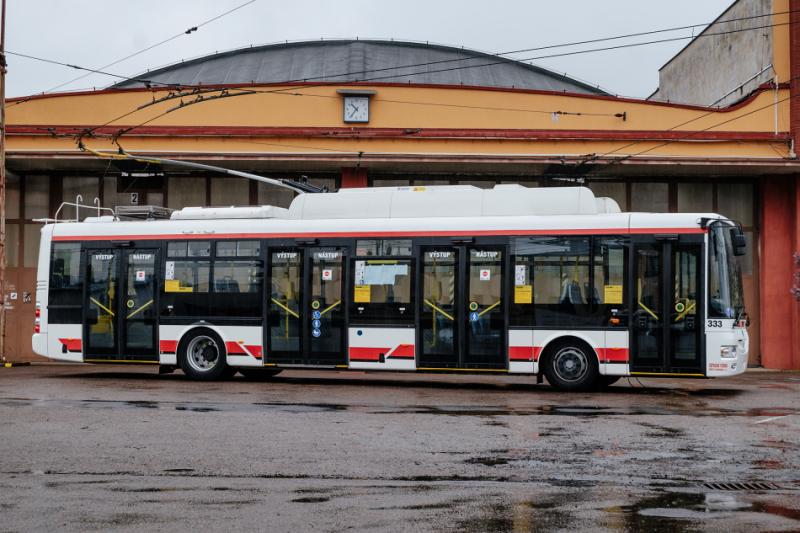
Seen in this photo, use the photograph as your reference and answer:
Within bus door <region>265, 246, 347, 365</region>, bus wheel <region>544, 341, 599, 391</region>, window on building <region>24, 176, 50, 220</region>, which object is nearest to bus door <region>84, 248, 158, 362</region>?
bus door <region>265, 246, 347, 365</region>

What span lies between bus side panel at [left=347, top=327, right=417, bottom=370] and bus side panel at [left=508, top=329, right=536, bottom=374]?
164 cm

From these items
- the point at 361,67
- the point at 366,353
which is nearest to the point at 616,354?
the point at 366,353

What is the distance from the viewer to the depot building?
26.4m

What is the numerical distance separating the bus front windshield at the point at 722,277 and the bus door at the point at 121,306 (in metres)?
9.69

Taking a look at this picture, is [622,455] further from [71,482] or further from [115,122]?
[115,122]

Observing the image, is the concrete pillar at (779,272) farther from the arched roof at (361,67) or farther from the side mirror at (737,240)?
the arched roof at (361,67)

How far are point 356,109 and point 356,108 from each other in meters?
0.03

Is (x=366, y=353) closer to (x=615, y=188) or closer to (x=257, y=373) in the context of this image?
(x=257, y=373)

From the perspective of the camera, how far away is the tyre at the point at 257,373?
19.8 m

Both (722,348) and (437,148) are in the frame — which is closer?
(722,348)

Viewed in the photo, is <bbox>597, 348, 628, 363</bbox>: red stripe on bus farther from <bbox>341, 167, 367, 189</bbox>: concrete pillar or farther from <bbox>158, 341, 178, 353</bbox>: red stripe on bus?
<bbox>341, 167, 367, 189</bbox>: concrete pillar

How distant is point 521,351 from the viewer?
17141mm

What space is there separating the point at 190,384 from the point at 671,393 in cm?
793

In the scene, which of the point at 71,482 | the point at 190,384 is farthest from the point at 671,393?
the point at 71,482
